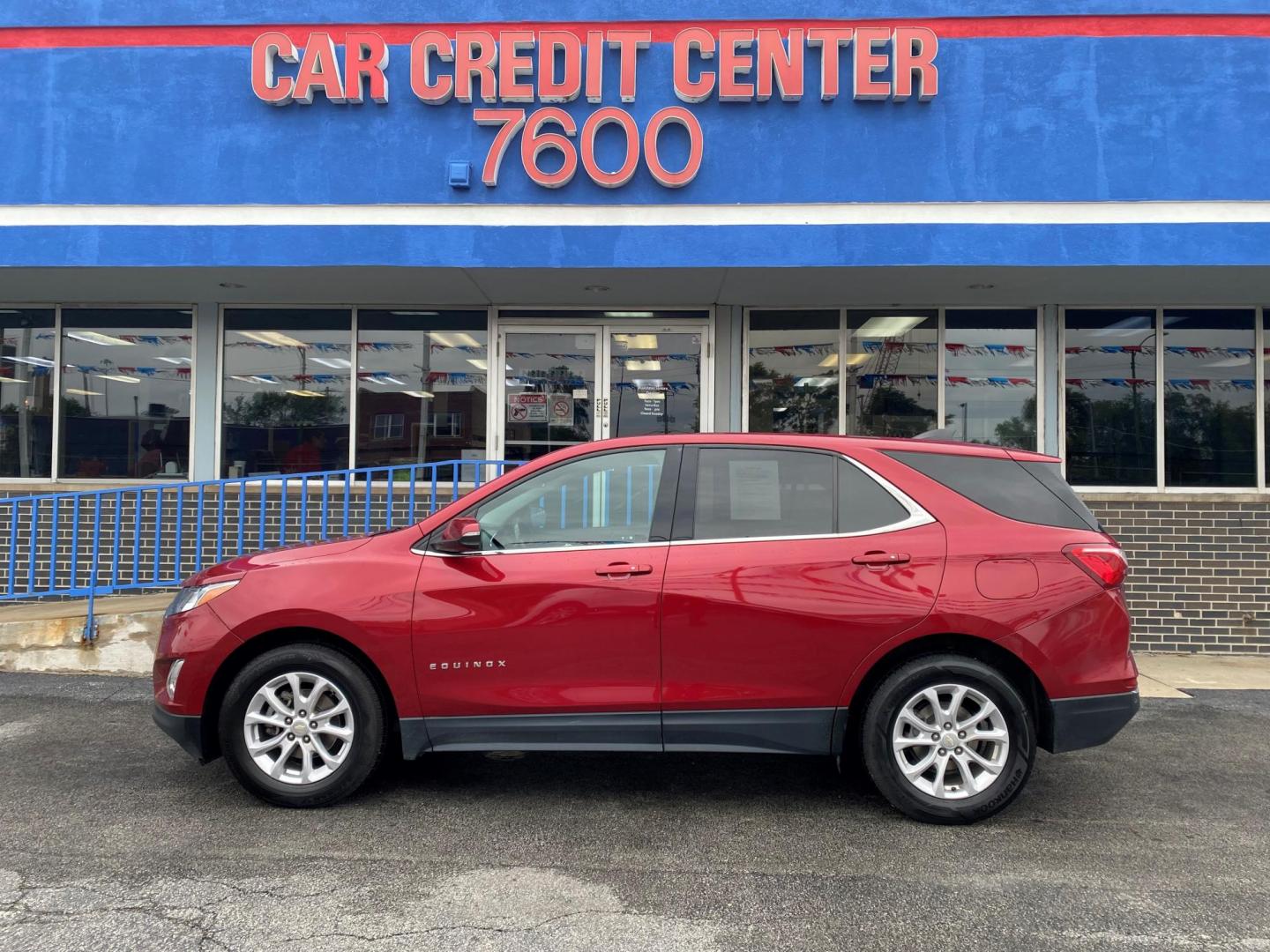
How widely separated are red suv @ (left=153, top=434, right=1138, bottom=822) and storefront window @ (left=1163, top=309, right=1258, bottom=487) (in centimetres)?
540

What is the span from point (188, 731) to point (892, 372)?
6.98 meters

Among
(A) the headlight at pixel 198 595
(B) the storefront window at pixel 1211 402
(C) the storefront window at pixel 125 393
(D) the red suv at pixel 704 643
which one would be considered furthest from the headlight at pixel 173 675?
(B) the storefront window at pixel 1211 402

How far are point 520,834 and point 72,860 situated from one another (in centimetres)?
181

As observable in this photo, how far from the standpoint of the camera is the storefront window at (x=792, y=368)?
29.2 feet

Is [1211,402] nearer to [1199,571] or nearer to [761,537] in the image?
[1199,571]

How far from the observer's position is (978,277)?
309 inches

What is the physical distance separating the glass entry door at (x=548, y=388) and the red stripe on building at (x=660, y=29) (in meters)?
2.82

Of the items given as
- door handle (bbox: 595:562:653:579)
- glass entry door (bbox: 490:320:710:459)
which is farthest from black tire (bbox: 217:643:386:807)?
glass entry door (bbox: 490:320:710:459)

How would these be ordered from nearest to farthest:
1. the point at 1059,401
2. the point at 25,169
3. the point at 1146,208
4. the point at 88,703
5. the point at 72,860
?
the point at 72,860 → the point at 88,703 → the point at 1146,208 → the point at 25,169 → the point at 1059,401

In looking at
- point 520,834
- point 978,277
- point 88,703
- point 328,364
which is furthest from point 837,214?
point 88,703

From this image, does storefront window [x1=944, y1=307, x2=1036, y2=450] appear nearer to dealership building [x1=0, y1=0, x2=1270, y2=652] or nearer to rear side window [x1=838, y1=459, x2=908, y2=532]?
dealership building [x1=0, y1=0, x2=1270, y2=652]

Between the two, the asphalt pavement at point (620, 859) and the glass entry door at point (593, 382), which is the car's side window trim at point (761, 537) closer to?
the asphalt pavement at point (620, 859)

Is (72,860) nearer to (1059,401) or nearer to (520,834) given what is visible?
(520,834)

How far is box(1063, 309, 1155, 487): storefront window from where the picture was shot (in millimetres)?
8570
